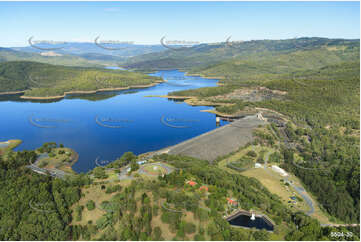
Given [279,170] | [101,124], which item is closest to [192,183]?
[279,170]

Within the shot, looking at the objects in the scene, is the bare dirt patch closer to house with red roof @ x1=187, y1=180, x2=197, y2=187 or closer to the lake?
the lake

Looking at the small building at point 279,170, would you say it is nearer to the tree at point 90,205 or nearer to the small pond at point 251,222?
the small pond at point 251,222

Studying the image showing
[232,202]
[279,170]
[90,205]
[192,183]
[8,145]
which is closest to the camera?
[90,205]

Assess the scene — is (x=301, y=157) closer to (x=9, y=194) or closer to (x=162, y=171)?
(x=162, y=171)

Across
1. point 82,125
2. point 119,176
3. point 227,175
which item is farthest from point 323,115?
point 82,125

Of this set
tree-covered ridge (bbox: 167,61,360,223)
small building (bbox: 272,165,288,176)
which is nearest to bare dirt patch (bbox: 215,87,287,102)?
tree-covered ridge (bbox: 167,61,360,223)

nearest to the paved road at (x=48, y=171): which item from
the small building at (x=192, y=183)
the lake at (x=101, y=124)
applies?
the lake at (x=101, y=124)

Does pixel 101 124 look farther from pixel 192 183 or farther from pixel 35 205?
pixel 192 183

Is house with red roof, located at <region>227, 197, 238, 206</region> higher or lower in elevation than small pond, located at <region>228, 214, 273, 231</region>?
higher
